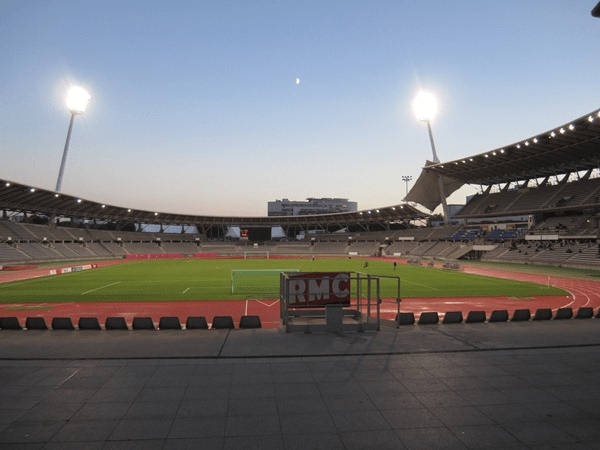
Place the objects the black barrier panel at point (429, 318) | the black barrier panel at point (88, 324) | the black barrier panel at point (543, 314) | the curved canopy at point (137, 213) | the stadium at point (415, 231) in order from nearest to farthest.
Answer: the black barrier panel at point (88, 324), the black barrier panel at point (429, 318), the black barrier panel at point (543, 314), the stadium at point (415, 231), the curved canopy at point (137, 213)

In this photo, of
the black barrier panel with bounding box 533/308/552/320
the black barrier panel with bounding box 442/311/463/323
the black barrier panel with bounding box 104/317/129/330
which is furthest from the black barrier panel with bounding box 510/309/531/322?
the black barrier panel with bounding box 104/317/129/330

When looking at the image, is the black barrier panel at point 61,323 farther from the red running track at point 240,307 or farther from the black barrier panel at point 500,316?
the black barrier panel at point 500,316

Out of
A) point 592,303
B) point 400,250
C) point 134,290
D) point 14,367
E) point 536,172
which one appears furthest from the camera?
point 400,250

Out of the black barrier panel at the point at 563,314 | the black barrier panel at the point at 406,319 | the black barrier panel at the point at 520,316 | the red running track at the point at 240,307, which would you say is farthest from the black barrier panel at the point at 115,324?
the black barrier panel at the point at 563,314

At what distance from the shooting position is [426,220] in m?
99.2

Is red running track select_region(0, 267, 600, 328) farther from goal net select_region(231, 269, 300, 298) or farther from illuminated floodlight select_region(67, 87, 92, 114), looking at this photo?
illuminated floodlight select_region(67, 87, 92, 114)

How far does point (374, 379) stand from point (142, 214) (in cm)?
9743

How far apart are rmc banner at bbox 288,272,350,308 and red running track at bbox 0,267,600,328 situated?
388 centimetres

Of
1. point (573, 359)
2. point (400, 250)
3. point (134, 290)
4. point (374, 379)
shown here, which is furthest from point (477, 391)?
point (400, 250)

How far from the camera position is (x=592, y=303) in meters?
24.7

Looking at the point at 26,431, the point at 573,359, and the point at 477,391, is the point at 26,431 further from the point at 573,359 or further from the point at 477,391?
the point at 573,359

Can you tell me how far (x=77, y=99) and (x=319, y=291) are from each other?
77.2 metres

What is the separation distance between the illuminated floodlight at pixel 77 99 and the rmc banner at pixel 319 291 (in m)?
75.0

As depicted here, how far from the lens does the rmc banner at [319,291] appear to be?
15242 millimetres
